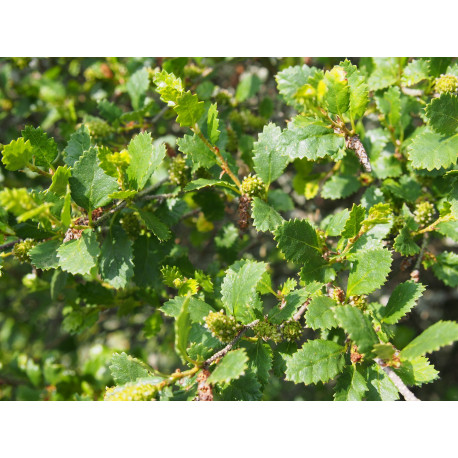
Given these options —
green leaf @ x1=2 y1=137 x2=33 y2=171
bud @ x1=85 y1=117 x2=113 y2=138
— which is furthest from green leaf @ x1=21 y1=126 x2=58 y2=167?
bud @ x1=85 y1=117 x2=113 y2=138

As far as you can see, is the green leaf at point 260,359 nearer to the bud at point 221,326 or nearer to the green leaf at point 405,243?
the bud at point 221,326

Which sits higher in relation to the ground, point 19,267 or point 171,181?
point 171,181

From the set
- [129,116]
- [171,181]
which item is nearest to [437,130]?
[171,181]

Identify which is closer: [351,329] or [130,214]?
[351,329]

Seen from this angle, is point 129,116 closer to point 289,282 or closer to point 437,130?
point 289,282

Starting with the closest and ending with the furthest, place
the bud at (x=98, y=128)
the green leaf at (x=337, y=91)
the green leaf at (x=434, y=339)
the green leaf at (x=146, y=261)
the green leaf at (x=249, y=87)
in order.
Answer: the green leaf at (x=434, y=339), the green leaf at (x=337, y=91), the green leaf at (x=146, y=261), the bud at (x=98, y=128), the green leaf at (x=249, y=87)

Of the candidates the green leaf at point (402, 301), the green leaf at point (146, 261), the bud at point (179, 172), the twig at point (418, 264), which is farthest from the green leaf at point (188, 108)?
the twig at point (418, 264)

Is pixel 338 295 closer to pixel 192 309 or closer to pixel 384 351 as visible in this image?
pixel 384 351
